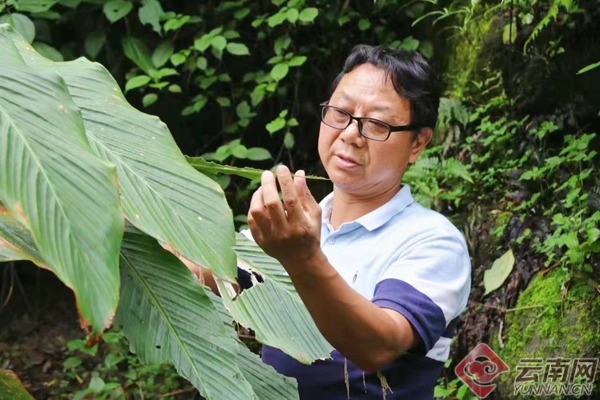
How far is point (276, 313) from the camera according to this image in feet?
3.85

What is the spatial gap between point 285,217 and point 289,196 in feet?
0.09

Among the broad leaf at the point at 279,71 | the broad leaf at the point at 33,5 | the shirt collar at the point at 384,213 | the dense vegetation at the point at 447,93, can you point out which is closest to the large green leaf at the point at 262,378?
the shirt collar at the point at 384,213

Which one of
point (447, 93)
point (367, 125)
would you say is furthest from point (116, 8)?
point (367, 125)

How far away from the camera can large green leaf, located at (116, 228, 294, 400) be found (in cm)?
99

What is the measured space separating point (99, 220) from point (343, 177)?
772mm

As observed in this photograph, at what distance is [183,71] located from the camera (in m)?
3.22

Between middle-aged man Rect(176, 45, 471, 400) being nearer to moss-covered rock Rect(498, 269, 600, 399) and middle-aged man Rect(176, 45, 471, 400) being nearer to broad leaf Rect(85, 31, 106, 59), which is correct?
moss-covered rock Rect(498, 269, 600, 399)

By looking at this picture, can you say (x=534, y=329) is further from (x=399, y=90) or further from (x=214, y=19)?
(x=214, y=19)

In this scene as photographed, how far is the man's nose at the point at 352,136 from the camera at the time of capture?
1.40m

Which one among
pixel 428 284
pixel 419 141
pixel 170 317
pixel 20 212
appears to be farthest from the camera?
pixel 419 141

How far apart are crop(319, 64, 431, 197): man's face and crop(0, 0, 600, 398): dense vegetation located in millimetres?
916

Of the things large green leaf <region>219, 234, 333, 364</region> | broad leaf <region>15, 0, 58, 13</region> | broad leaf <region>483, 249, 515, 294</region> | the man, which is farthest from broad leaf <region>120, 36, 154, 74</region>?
large green leaf <region>219, 234, 333, 364</region>

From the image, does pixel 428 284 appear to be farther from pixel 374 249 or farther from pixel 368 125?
pixel 368 125

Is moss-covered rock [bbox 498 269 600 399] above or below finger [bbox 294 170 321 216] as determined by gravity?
below
